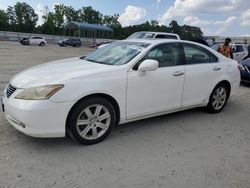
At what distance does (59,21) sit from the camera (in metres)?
75.3

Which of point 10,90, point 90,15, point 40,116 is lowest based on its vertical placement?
point 40,116

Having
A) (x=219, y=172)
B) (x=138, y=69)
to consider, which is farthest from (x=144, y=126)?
(x=219, y=172)

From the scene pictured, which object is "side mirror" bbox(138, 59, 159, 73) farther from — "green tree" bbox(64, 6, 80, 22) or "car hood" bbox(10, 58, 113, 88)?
"green tree" bbox(64, 6, 80, 22)

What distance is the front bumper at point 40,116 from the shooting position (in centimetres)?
343

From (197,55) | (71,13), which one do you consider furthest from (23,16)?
(197,55)

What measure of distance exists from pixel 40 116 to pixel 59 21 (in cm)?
7646

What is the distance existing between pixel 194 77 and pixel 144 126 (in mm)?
1296

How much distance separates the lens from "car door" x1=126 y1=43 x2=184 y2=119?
423cm

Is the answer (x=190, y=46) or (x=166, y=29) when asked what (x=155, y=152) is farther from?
(x=166, y=29)

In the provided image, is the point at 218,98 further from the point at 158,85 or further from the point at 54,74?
the point at 54,74

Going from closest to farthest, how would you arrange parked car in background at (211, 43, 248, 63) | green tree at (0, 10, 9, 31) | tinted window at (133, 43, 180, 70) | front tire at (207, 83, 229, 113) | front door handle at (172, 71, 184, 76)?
tinted window at (133, 43, 180, 70) < front door handle at (172, 71, 184, 76) < front tire at (207, 83, 229, 113) < parked car in background at (211, 43, 248, 63) < green tree at (0, 10, 9, 31)

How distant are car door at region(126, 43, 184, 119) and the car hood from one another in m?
0.54

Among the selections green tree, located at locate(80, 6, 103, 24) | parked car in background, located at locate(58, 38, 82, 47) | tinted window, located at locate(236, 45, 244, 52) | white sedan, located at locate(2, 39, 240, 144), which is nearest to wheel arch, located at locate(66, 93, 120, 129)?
white sedan, located at locate(2, 39, 240, 144)

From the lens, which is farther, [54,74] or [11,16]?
[11,16]
